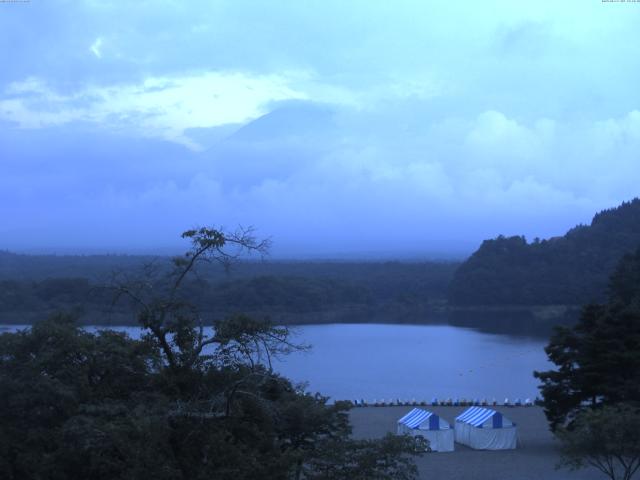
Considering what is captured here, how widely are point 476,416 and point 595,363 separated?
6.22ft

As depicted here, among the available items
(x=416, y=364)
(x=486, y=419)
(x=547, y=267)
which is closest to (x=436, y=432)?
(x=486, y=419)

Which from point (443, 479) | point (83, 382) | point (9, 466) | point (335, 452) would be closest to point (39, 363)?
point (83, 382)

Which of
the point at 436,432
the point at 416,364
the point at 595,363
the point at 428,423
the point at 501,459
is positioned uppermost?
the point at 595,363

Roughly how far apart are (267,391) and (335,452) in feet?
4.24

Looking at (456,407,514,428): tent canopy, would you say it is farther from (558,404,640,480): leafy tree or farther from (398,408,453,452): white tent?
(558,404,640,480): leafy tree

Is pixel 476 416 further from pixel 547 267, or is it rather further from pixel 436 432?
pixel 547 267

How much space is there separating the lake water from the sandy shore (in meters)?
2.10

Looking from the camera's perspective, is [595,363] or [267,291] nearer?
[595,363]

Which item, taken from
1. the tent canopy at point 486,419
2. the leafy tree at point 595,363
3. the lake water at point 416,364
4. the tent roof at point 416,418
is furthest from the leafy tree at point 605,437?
the lake water at point 416,364

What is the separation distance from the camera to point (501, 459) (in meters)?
11.2

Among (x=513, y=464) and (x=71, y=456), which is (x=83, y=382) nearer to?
(x=71, y=456)

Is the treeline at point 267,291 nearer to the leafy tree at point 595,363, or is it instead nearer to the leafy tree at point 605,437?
the leafy tree at point 595,363

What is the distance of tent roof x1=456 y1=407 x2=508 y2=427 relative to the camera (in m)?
11.9

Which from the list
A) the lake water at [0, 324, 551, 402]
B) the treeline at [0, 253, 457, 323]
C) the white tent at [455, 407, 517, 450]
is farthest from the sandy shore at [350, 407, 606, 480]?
the treeline at [0, 253, 457, 323]
